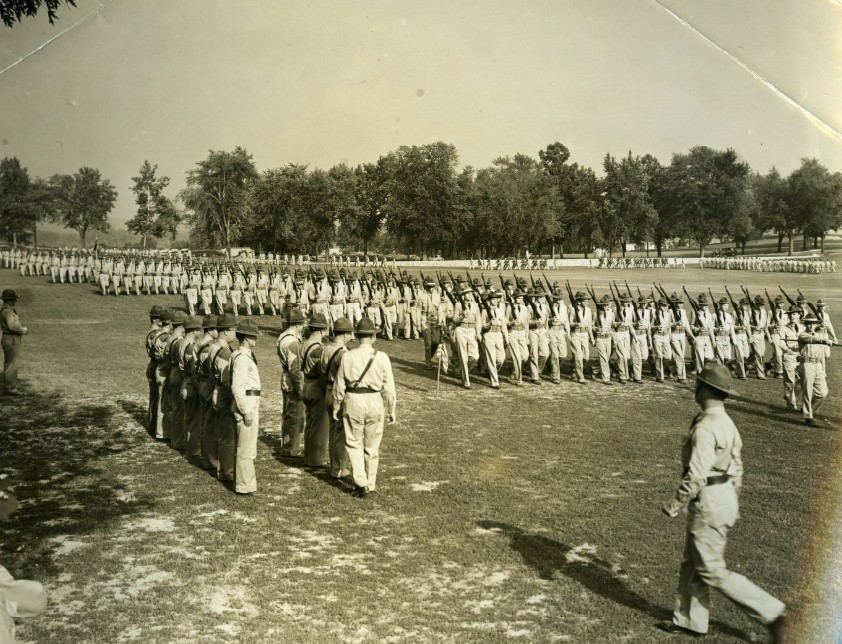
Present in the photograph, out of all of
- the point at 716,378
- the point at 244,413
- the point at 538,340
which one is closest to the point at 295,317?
the point at 244,413

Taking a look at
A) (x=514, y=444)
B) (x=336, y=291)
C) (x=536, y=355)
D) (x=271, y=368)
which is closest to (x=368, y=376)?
(x=514, y=444)

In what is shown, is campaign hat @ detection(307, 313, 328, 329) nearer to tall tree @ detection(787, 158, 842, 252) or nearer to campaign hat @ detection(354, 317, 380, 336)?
campaign hat @ detection(354, 317, 380, 336)

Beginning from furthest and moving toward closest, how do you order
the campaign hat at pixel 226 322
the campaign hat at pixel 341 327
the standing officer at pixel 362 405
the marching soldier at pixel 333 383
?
1. the campaign hat at pixel 226 322
2. the campaign hat at pixel 341 327
3. the marching soldier at pixel 333 383
4. the standing officer at pixel 362 405

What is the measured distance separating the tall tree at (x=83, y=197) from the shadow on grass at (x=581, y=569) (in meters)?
41.4

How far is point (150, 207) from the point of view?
46219 mm

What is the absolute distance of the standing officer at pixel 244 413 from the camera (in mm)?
8148

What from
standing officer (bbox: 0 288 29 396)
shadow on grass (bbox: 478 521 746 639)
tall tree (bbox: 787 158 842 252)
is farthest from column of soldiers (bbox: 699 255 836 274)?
standing officer (bbox: 0 288 29 396)

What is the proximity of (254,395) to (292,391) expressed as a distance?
1.67 metres

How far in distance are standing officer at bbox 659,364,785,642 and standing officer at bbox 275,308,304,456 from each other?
5808mm

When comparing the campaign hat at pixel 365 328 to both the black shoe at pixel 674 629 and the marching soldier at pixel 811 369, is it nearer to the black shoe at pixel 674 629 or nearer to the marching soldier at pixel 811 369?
the black shoe at pixel 674 629

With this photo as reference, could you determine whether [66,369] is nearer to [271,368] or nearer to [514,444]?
[271,368]

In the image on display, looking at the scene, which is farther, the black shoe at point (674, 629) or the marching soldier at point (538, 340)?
the marching soldier at point (538, 340)

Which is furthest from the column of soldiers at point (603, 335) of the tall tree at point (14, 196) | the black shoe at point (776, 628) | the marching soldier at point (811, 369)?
the tall tree at point (14, 196)

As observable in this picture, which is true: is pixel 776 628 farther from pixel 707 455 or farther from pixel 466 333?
pixel 466 333
